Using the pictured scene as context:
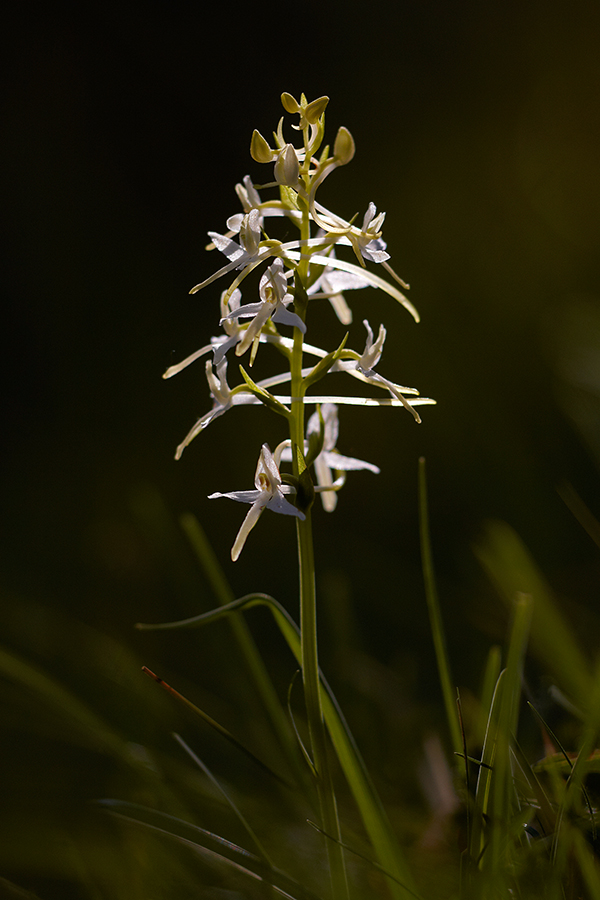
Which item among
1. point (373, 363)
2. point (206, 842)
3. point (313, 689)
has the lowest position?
point (206, 842)

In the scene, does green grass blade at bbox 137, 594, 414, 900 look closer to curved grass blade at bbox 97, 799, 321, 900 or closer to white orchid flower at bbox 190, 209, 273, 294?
curved grass blade at bbox 97, 799, 321, 900

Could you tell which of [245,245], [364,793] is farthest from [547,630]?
[245,245]

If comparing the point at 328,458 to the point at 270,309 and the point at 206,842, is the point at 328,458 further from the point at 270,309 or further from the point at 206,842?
the point at 206,842

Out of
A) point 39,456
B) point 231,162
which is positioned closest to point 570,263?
point 231,162

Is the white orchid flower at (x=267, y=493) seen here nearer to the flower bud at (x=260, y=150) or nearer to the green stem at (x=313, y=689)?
the green stem at (x=313, y=689)

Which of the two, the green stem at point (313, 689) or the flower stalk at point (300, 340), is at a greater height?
the flower stalk at point (300, 340)

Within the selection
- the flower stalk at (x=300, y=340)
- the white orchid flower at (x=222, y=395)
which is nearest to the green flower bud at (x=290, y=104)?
the flower stalk at (x=300, y=340)

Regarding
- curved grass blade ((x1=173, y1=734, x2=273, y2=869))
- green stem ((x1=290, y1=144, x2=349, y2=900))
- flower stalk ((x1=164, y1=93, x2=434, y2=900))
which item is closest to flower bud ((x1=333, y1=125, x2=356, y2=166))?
flower stalk ((x1=164, y1=93, x2=434, y2=900))
